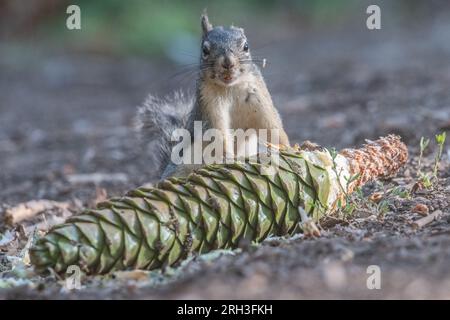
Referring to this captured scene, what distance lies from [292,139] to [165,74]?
456cm

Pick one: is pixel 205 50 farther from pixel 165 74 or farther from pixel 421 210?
pixel 165 74

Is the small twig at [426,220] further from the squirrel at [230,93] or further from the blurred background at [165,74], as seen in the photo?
the blurred background at [165,74]

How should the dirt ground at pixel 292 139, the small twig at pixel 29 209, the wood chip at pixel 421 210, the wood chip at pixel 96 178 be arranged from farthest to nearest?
the wood chip at pixel 96 178, the small twig at pixel 29 209, the wood chip at pixel 421 210, the dirt ground at pixel 292 139

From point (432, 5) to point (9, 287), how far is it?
9657 mm

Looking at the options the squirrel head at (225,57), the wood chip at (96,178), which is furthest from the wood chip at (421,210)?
the wood chip at (96,178)

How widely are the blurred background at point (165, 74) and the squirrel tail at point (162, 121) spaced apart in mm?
243

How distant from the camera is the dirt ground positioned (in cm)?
217

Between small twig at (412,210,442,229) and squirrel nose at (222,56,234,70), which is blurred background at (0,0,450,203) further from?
small twig at (412,210,442,229)

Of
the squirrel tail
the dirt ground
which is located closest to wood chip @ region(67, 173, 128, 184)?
the dirt ground

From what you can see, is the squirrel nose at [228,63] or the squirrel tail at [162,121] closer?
the squirrel nose at [228,63]

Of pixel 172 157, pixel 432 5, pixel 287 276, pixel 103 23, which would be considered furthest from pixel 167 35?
pixel 287 276

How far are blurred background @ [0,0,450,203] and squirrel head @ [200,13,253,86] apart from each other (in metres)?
0.44

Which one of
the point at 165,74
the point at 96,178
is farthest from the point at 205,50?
the point at 165,74

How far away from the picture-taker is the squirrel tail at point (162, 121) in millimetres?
4461
